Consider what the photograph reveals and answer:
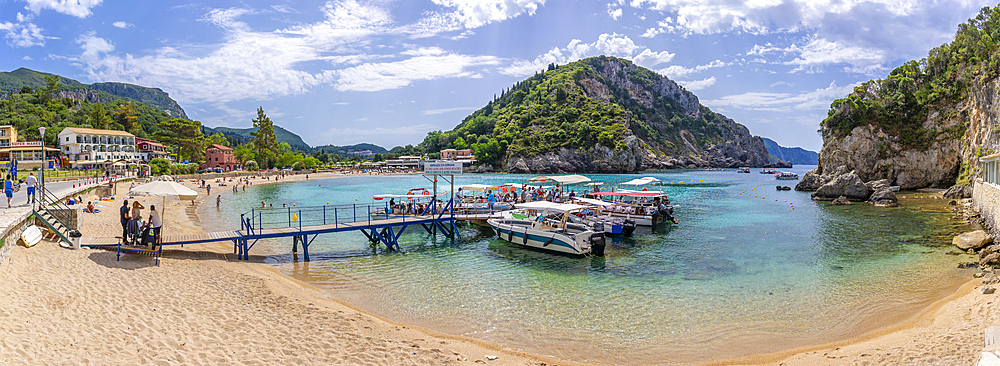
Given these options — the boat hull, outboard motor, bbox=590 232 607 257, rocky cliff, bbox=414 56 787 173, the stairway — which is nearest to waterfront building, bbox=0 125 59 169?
the stairway

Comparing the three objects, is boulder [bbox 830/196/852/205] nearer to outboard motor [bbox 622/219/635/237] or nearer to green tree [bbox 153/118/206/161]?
outboard motor [bbox 622/219/635/237]

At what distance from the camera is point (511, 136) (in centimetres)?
15562

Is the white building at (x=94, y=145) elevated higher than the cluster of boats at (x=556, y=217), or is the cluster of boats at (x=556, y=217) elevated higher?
the white building at (x=94, y=145)

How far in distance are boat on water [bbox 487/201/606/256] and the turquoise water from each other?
22.8 inches

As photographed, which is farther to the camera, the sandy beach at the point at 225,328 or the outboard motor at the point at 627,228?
the outboard motor at the point at 627,228

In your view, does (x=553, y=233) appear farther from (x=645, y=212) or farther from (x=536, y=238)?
(x=645, y=212)

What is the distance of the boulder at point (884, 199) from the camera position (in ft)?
134

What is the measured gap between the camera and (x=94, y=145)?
258 ft

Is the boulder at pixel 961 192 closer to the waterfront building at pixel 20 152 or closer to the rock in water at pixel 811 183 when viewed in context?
the rock in water at pixel 811 183

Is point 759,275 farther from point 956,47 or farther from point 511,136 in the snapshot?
point 511,136

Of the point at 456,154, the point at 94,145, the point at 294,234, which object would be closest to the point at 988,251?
the point at 294,234

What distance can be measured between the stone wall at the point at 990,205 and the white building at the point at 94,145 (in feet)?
342

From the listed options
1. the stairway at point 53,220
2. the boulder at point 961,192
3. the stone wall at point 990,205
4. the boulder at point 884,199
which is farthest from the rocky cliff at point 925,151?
the stairway at point 53,220

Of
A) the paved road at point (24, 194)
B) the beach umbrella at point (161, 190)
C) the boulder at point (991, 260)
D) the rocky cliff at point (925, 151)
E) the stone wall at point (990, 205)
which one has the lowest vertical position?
the boulder at point (991, 260)
